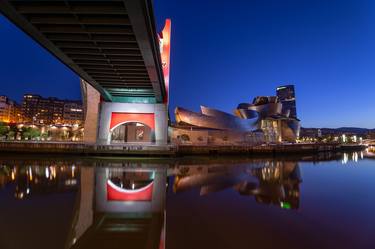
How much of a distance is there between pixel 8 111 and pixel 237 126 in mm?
94253

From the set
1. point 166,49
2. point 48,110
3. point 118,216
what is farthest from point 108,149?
point 48,110

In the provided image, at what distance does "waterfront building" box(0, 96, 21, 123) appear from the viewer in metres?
96.8

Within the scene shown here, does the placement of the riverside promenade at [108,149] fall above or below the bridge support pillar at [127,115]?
below

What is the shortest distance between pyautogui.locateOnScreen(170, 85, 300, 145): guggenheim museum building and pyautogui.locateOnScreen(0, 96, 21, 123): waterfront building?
80.8 metres

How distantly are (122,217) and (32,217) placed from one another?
92.7 inches

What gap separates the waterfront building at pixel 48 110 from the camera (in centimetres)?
10950

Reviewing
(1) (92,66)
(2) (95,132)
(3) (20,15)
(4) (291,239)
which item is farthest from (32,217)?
(2) (95,132)

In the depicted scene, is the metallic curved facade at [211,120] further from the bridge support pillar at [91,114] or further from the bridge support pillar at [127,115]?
the bridge support pillar at [91,114]

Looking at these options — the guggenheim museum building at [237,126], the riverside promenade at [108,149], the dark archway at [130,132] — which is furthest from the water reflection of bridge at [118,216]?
the guggenheim museum building at [237,126]

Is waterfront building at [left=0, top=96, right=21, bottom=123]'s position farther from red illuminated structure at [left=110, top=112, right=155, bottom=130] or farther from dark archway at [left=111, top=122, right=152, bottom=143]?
red illuminated structure at [left=110, top=112, right=155, bottom=130]

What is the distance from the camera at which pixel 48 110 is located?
112 m

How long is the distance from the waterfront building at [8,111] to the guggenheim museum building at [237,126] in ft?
265

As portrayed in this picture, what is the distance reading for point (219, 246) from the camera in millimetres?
4930

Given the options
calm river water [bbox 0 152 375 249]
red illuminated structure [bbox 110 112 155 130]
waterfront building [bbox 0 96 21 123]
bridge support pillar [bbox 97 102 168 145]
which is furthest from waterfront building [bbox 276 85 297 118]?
calm river water [bbox 0 152 375 249]
